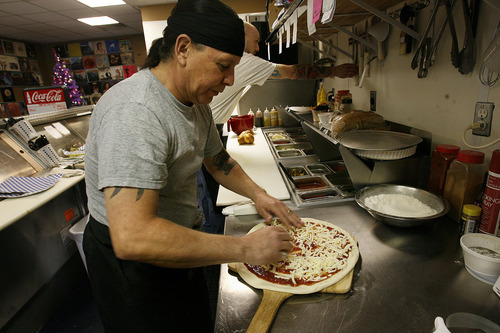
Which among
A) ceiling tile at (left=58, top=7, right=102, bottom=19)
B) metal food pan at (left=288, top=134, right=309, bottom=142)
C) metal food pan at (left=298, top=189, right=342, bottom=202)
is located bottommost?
metal food pan at (left=298, top=189, right=342, bottom=202)

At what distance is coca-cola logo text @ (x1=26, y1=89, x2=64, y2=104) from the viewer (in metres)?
3.60

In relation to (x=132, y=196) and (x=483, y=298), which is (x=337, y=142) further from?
(x=132, y=196)

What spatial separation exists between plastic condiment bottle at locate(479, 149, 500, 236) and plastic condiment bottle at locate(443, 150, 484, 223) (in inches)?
3.7

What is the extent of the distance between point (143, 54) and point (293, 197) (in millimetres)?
8748

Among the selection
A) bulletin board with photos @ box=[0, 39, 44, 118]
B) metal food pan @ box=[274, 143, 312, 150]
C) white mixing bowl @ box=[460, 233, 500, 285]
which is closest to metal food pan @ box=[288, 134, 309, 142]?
metal food pan @ box=[274, 143, 312, 150]

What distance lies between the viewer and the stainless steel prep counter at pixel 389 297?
793 millimetres

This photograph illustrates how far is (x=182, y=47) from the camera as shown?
929 mm

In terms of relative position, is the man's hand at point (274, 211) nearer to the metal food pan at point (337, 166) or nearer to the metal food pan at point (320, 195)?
the metal food pan at point (320, 195)

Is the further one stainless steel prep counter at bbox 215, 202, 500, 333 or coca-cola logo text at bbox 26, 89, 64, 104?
coca-cola logo text at bbox 26, 89, 64, 104

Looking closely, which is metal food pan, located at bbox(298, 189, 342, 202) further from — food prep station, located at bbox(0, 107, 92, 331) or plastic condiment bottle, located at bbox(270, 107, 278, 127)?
plastic condiment bottle, located at bbox(270, 107, 278, 127)

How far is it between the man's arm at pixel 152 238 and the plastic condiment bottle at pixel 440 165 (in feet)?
3.43

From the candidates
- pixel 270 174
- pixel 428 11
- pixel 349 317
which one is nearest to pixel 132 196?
pixel 349 317

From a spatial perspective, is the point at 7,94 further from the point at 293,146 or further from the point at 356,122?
the point at 356,122

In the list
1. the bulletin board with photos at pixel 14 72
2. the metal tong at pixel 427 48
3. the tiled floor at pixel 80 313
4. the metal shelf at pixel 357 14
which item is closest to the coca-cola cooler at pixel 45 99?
the tiled floor at pixel 80 313
